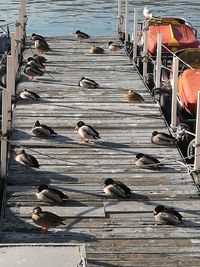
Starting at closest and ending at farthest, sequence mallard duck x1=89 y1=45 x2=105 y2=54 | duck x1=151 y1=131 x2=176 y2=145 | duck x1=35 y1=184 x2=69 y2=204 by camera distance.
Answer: duck x1=35 y1=184 x2=69 y2=204, duck x1=151 y1=131 x2=176 y2=145, mallard duck x1=89 y1=45 x2=105 y2=54

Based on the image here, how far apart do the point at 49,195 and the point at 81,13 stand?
3847 centimetres

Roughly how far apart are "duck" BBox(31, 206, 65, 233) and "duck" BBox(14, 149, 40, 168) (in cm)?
235

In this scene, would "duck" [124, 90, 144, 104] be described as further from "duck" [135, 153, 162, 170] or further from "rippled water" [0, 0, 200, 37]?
"rippled water" [0, 0, 200, 37]

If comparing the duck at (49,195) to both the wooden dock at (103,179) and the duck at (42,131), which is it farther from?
the duck at (42,131)

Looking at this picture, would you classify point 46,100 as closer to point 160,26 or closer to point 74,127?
point 74,127

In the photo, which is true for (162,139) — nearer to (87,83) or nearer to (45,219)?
(45,219)

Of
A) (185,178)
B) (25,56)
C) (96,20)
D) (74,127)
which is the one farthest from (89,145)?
(96,20)

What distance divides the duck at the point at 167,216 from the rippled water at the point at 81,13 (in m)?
31.6

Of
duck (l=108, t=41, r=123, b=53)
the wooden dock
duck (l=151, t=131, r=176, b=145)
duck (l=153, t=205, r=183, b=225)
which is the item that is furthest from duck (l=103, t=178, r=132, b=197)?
duck (l=108, t=41, r=123, b=53)

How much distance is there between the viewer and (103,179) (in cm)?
1229

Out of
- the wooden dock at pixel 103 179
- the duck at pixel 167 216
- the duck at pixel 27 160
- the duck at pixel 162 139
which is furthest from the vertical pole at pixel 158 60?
the duck at pixel 167 216

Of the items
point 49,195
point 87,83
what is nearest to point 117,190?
point 49,195

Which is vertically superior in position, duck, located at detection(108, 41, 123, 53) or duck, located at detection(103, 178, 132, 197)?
duck, located at detection(103, 178, 132, 197)

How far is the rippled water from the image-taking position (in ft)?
142
